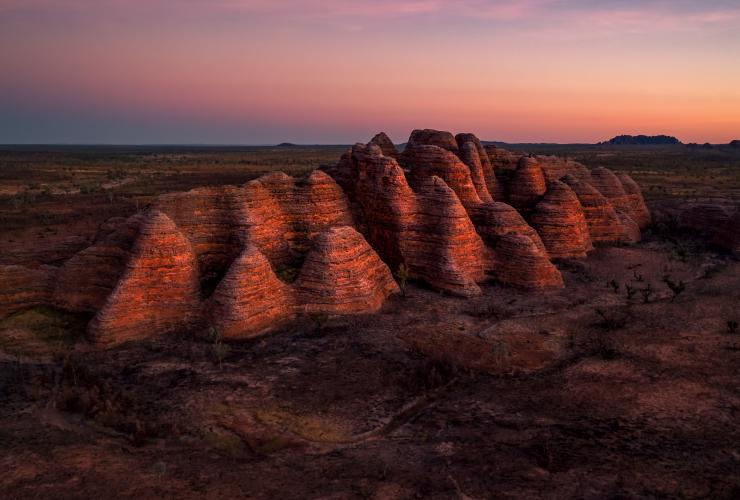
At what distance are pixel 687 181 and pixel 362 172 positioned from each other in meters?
81.0

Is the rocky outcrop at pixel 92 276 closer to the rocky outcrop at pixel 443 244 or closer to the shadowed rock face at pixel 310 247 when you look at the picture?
the shadowed rock face at pixel 310 247

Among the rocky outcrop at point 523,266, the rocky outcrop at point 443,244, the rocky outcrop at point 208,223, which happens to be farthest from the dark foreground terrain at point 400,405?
the rocky outcrop at point 208,223

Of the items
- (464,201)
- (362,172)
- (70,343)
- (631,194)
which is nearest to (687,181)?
(631,194)

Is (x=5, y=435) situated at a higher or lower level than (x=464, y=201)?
lower

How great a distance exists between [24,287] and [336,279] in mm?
13464

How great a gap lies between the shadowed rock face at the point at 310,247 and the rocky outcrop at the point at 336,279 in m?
0.05

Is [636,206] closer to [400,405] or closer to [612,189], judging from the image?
[612,189]

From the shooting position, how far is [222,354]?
1716cm

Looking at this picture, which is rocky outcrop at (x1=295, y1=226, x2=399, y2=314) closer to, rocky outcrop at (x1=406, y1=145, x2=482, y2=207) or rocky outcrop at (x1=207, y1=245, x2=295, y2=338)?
rocky outcrop at (x1=207, y1=245, x2=295, y2=338)

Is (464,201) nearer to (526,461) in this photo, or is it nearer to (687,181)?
(526,461)

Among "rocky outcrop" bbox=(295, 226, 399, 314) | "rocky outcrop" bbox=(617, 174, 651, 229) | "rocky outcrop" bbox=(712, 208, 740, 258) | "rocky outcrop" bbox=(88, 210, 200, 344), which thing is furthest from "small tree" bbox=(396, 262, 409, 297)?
"rocky outcrop" bbox=(617, 174, 651, 229)

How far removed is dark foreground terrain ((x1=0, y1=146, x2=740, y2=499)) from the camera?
37.4 ft

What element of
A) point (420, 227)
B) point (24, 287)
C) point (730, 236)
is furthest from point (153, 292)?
point (730, 236)

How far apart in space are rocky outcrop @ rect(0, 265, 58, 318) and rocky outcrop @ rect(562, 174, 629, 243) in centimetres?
3409
